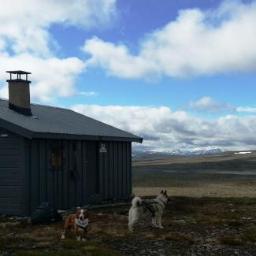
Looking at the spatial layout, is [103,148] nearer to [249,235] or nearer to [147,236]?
[147,236]

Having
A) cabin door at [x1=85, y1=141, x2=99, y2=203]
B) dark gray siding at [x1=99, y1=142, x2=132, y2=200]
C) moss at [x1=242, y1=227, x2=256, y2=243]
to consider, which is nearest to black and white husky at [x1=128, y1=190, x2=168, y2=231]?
moss at [x1=242, y1=227, x2=256, y2=243]

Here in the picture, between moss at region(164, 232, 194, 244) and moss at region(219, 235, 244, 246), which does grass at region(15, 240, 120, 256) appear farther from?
moss at region(219, 235, 244, 246)

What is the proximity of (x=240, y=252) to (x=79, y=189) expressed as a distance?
34.2 feet

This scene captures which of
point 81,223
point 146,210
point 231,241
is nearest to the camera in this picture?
point 231,241

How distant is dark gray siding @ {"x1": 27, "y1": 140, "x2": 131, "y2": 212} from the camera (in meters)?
21.0

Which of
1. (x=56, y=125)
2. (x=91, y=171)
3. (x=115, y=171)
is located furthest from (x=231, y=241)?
(x=115, y=171)

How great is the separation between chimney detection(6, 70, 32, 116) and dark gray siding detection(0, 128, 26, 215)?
3.09 meters

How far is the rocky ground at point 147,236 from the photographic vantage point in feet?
46.2

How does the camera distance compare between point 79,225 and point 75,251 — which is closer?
point 75,251

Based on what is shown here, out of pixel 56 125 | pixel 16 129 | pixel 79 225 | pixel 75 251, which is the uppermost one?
pixel 56 125

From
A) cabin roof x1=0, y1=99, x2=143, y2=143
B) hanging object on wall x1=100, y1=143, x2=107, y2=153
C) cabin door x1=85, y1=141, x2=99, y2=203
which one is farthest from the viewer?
hanging object on wall x1=100, y1=143, x2=107, y2=153

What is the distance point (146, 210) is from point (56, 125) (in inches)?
272

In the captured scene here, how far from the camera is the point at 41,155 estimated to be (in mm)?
21188

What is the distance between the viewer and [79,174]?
2370cm
